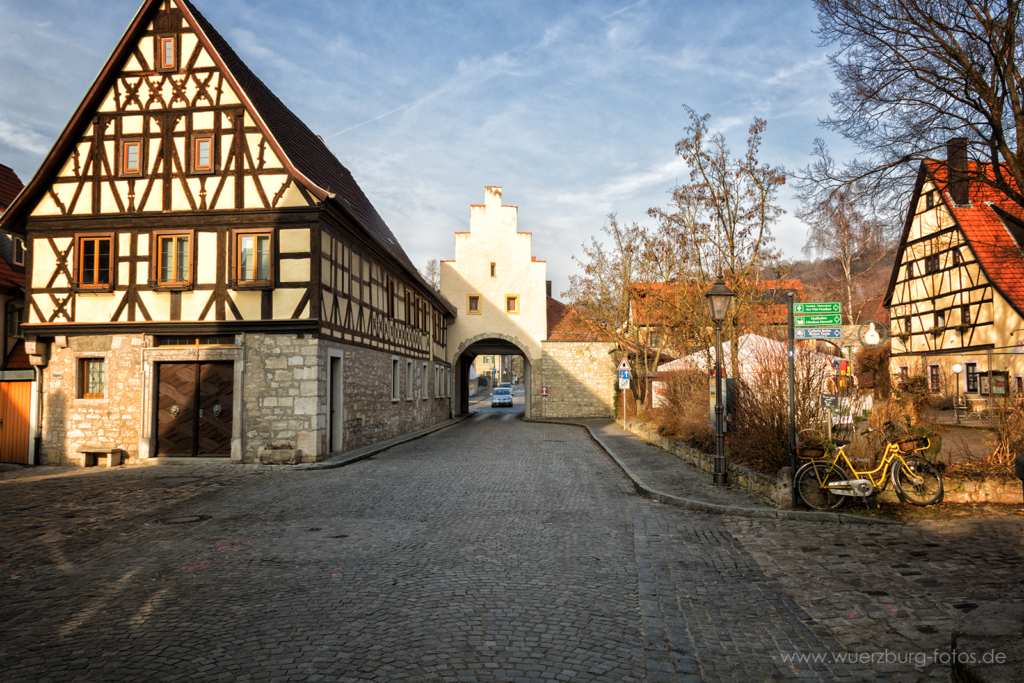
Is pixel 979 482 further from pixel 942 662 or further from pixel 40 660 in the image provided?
pixel 40 660

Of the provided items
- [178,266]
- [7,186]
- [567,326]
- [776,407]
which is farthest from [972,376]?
[7,186]

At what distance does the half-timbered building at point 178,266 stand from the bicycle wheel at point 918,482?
11856 mm

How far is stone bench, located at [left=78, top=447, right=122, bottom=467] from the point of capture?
16344 millimetres

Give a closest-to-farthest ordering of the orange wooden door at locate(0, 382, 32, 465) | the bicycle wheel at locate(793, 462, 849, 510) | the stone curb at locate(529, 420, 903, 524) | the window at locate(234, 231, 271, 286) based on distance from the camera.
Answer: the stone curb at locate(529, 420, 903, 524) → the bicycle wheel at locate(793, 462, 849, 510) → the window at locate(234, 231, 271, 286) → the orange wooden door at locate(0, 382, 32, 465)

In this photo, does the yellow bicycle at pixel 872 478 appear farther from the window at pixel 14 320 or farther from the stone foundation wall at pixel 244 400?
the window at pixel 14 320

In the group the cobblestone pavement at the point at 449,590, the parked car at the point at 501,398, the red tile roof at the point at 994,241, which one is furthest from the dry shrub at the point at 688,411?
the parked car at the point at 501,398

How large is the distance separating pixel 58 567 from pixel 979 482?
11.1 metres

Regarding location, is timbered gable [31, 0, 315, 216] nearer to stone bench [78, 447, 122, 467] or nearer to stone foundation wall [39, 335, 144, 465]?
stone foundation wall [39, 335, 144, 465]

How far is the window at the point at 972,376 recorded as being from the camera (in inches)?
1087

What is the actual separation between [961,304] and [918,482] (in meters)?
23.7

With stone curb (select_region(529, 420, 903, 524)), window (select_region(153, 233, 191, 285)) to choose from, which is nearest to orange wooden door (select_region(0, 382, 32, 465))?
window (select_region(153, 233, 191, 285))

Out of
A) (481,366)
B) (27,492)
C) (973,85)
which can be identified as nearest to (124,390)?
(27,492)

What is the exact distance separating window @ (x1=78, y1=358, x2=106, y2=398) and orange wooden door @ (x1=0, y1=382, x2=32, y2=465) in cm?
155

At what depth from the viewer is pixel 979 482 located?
30.8 ft
